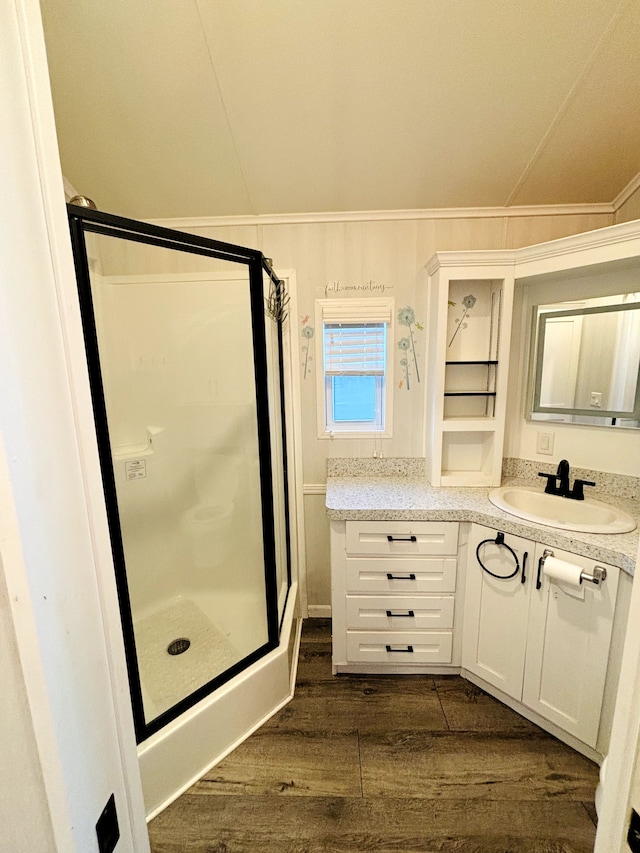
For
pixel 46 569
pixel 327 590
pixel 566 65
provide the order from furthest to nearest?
pixel 327 590 → pixel 566 65 → pixel 46 569

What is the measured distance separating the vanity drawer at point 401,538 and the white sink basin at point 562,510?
0.98ft

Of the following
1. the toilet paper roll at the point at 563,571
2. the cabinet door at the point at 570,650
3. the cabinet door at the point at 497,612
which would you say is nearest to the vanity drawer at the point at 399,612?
the cabinet door at the point at 497,612

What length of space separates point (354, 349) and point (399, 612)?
144 cm

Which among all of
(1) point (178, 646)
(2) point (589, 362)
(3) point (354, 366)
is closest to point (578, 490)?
(2) point (589, 362)

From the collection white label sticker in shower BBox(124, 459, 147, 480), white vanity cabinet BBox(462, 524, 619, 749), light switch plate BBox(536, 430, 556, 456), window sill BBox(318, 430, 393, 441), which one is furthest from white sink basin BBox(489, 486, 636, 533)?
white label sticker in shower BBox(124, 459, 147, 480)

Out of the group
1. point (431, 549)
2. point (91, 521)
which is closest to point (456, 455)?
point (431, 549)

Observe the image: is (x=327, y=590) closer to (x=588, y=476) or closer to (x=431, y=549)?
(x=431, y=549)

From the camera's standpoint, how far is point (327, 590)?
220 centimetres

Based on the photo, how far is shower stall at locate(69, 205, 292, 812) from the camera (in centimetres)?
155

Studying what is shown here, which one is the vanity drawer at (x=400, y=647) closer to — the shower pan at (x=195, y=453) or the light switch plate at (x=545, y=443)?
the shower pan at (x=195, y=453)

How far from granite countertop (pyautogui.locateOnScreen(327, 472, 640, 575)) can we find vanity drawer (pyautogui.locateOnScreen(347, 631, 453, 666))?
0.63m

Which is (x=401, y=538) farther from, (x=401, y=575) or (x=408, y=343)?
(x=408, y=343)

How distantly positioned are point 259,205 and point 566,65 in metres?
1.30

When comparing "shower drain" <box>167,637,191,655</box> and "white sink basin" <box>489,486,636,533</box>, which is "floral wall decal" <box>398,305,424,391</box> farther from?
"shower drain" <box>167,637,191,655</box>
